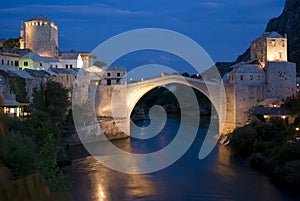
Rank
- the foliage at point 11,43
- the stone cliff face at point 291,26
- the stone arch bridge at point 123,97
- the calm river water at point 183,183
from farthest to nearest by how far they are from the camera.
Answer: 1. the stone cliff face at point 291,26
2. the foliage at point 11,43
3. the stone arch bridge at point 123,97
4. the calm river water at point 183,183

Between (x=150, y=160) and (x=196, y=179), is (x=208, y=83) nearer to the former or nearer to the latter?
(x=150, y=160)

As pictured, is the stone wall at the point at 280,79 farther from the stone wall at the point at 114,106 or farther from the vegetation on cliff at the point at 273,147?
the stone wall at the point at 114,106

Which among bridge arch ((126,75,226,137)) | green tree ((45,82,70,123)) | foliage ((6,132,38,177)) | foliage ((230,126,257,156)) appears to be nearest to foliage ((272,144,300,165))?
foliage ((230,126,257,156))

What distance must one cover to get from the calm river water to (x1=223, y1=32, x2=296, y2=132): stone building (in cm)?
331

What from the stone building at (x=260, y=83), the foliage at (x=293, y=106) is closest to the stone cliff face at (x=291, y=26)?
the stone building at (x=260, y=83)

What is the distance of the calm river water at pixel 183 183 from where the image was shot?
27.9ft

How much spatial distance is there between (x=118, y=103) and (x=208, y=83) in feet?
14.0

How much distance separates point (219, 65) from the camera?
51.7 meters

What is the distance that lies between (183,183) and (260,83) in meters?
7.63

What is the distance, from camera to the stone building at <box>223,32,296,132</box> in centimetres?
1544

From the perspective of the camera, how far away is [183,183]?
31.9ft

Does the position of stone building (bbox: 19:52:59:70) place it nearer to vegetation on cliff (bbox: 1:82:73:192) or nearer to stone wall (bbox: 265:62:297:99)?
vegetation on cliff (bbox: 1:82:73:192)

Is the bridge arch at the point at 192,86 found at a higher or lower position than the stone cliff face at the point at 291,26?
lower

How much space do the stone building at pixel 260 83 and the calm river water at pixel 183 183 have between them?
130 inches
